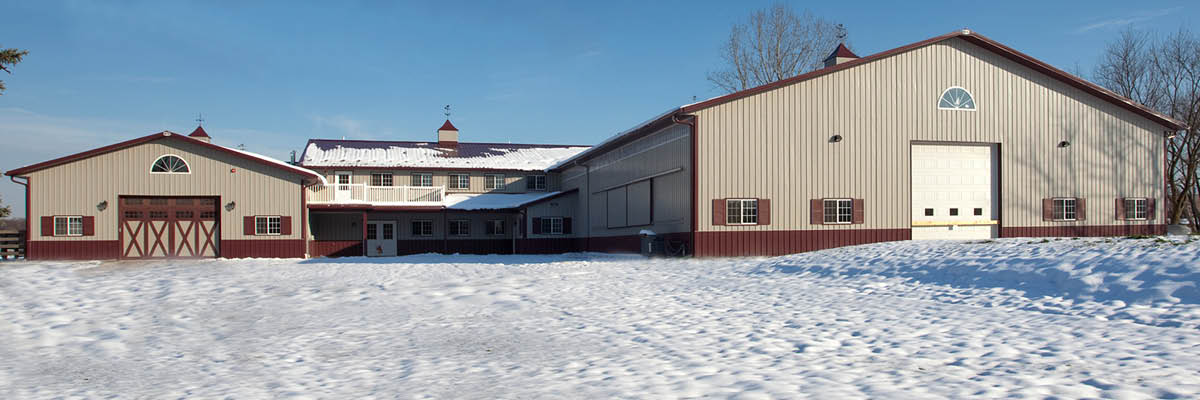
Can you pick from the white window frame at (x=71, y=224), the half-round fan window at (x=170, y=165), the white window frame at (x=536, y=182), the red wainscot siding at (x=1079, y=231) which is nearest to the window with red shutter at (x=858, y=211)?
the red wainscot siding at (x=1079, y=231)

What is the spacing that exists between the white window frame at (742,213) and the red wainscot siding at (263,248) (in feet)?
50.6

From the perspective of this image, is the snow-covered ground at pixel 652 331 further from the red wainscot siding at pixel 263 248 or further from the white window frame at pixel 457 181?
the white window frame at pixel 457 181

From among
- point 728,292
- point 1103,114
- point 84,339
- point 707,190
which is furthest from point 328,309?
point 1103,114

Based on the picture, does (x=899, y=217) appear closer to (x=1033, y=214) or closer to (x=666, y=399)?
(x=1033, y=214)

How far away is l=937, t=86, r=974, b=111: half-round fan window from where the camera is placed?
2469 centimetres

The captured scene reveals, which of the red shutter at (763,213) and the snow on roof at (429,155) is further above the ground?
the snow on roof at (429,155)

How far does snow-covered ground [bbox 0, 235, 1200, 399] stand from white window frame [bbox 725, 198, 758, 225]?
4.86m

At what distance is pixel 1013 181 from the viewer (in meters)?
25.1

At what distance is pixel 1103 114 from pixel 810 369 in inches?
890

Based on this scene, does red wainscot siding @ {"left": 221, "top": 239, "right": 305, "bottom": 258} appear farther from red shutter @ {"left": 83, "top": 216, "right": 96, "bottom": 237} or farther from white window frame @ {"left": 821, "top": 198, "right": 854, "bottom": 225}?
white window frame @ {"left": 821, "top": 198, "right": 854, "bottom": 225}

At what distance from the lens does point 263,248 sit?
2920cm

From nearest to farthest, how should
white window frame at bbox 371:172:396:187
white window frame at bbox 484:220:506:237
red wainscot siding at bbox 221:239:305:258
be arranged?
red wainscot siding at bbox 221:239:305:258
white window frame at bbox 484:220:506:237
white window frame at bbox 371:172:396:187

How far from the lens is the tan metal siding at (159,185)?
92.2 ft

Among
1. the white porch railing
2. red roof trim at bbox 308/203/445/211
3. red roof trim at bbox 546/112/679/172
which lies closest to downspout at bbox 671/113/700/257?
red roof trim at bbox 546/112/679/172
